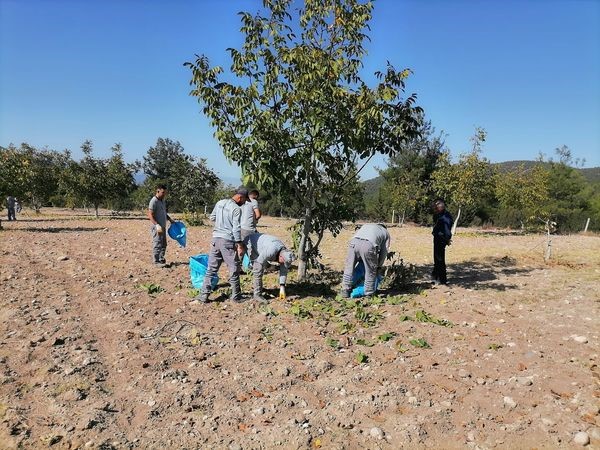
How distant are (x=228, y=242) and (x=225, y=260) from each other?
311mm

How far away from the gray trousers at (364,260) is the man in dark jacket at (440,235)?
1618mm

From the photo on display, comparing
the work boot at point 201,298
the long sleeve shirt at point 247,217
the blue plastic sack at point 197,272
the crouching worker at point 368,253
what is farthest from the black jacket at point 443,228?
the work boot at point 201,298

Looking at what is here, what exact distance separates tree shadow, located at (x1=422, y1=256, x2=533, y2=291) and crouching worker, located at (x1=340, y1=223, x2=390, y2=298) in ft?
7.81

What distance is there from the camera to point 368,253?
676 cm

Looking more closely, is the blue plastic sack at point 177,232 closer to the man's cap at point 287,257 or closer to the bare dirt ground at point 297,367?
the bare dirt ground at point 297,367

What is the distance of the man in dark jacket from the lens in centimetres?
799

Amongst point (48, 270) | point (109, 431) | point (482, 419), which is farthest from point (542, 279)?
point (48, 270)

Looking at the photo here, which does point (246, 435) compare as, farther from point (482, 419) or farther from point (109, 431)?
point (482, 419)

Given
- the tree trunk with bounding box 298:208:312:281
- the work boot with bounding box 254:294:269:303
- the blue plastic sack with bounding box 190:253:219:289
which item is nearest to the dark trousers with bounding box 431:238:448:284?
the tree trunk with bounding box 298:208:312:281

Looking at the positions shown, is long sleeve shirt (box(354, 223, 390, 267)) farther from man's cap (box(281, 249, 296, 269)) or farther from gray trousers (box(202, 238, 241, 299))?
gray trousers (box(202, 238, 241, 299))

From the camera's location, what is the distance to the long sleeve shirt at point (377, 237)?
6.81 metres

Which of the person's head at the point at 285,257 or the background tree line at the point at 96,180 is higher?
the background tree line at the point at 96,180

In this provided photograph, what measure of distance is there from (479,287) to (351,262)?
3.04 metres

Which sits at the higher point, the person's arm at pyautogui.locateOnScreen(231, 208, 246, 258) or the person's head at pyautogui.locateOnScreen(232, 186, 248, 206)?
the person's head at pyautogui.locateOnScreen(232, 186, 248, 206)
